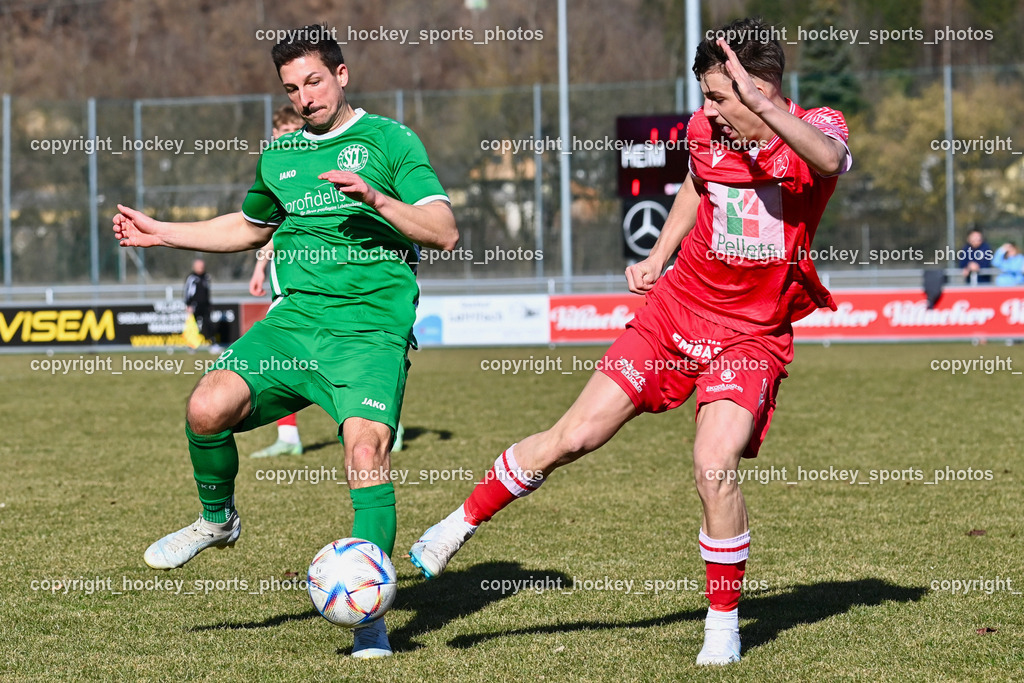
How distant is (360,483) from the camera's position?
15.1 feet

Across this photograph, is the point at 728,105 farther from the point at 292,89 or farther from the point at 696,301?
the point at 292,89

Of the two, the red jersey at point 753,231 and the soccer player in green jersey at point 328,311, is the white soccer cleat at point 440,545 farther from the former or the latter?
the red jersey at point 753,231

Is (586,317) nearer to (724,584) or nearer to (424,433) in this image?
(424,433)

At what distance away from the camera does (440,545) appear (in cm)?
466

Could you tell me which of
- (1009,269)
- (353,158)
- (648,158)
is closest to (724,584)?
(353,158)

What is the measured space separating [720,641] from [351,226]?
2.10 meters

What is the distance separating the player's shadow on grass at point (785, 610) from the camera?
4.92m

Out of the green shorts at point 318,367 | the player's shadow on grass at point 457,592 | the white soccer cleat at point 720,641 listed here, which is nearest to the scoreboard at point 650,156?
the player's shadow on grass at point 457,592

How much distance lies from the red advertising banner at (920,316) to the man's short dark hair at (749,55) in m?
16.4

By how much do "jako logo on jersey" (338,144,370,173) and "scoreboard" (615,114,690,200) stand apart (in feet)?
44.0

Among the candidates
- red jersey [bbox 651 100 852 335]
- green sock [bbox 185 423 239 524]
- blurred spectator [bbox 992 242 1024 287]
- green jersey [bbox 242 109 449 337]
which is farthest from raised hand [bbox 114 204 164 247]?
blurred spectator [bbox 992 242 1024 287]

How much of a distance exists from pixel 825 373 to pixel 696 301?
12.3m

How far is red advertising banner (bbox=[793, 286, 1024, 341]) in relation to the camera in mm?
20125

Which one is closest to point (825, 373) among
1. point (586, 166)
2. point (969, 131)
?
point (586, 166)
